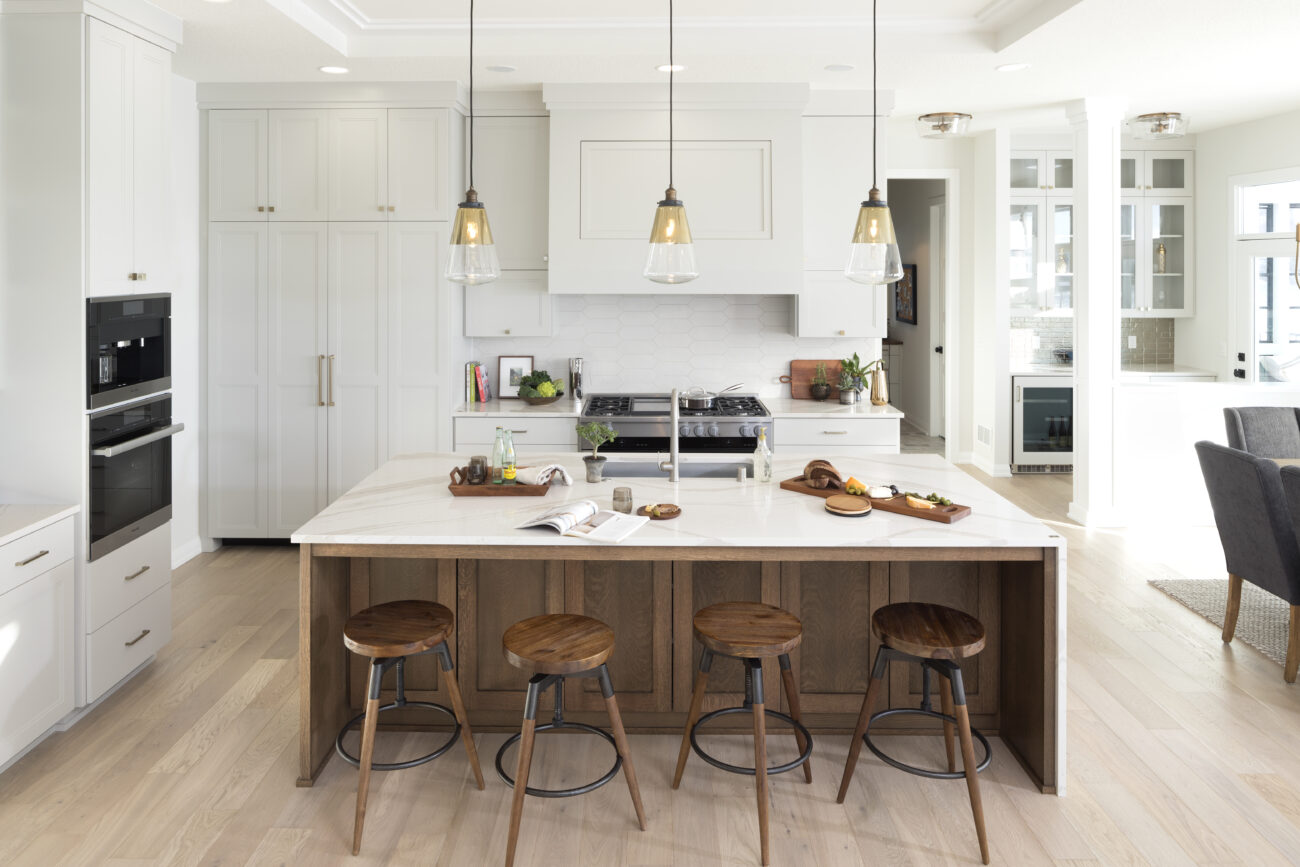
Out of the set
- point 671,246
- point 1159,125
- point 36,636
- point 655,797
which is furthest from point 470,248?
point 1159,125

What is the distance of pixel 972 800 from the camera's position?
102 inches

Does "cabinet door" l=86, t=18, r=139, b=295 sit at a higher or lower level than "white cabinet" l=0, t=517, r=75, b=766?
higher

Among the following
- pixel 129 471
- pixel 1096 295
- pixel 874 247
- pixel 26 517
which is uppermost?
pixel 1096 295

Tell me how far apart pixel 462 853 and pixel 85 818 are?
1.06 m

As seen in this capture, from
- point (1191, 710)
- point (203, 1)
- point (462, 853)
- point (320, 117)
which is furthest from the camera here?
point (320, 117)

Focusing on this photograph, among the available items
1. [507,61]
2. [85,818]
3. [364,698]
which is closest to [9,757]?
[85,818]

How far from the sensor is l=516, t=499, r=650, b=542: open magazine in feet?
9.06

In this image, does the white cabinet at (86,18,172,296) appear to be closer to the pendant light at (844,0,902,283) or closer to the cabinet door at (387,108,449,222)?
the cabinet door at (387,108,449,222)

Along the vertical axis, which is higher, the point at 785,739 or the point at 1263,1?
the point at 1263,1

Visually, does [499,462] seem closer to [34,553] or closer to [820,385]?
[34,553]

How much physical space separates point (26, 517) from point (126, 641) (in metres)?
0.66

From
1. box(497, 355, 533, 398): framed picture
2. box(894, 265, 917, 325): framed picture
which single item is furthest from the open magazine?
box(894, 265, 917, 325): framed picture

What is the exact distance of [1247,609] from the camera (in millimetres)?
4559

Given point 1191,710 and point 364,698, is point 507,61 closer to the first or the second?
point 364,698
